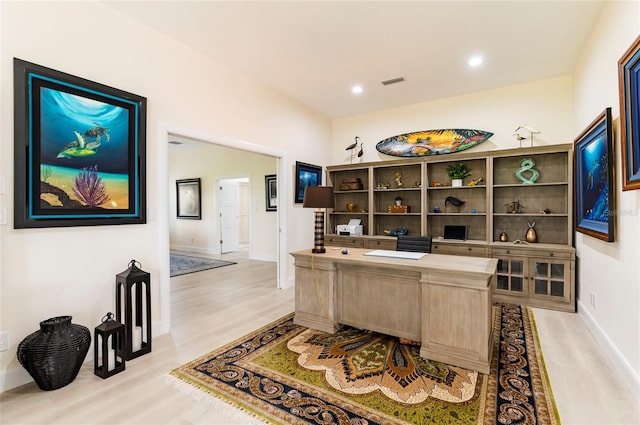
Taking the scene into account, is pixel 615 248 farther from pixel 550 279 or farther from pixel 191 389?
pixel 191 389

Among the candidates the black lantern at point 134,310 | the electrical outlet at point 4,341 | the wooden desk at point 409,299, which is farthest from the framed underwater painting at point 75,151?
the wooden desk at point 409,299

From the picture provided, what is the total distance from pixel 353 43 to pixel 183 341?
3.33 meters

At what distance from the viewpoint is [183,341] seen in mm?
2807

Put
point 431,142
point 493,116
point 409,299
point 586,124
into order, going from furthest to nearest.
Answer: point 431,142 < point 493,116 < point 586,124 < point 409,299

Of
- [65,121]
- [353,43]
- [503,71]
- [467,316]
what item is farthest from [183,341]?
[503,71]

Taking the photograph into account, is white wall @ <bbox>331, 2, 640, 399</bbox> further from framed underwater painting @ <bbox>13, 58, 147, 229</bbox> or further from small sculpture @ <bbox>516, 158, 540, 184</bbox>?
framed underwater painting @ <bbox>13, 58, 147, 229</bbox>

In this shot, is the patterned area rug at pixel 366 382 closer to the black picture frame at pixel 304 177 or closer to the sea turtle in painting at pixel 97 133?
the sea turtle in painting at pixel 97 133

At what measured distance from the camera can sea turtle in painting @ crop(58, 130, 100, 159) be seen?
91.4 inches

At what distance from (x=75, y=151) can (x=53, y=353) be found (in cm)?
145

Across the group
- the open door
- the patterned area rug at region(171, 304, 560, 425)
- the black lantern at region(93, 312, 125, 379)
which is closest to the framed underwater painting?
the black lantern at region(93, 312, 125, 379)

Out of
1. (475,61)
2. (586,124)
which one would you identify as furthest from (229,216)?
(586,124)

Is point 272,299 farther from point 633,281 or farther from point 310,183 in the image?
point 633,281

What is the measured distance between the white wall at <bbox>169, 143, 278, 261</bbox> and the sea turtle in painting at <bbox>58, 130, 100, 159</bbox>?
417 cm

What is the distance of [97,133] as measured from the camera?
2.51 meters
